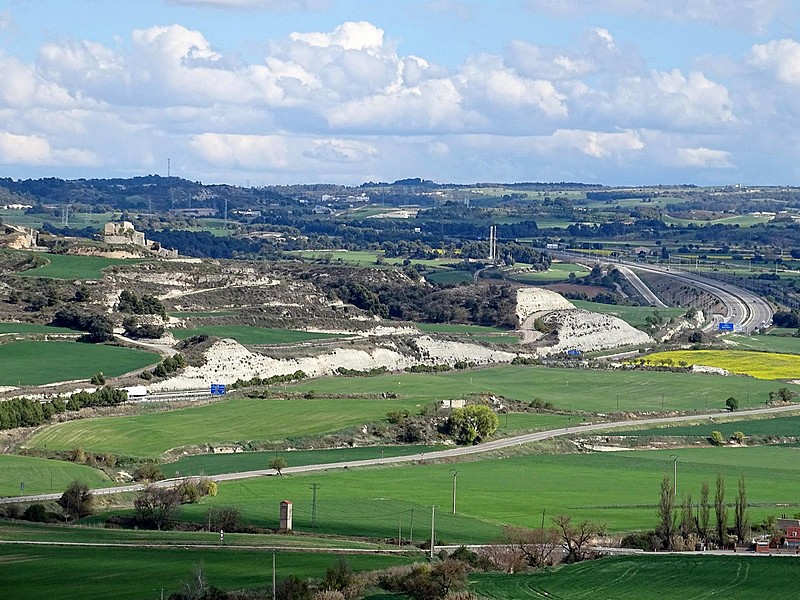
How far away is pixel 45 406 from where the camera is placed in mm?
93625

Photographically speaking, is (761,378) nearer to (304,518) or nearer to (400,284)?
(400,284)

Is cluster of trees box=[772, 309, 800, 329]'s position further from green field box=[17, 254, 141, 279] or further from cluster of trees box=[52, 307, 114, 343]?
cluster of trees box=[52, 307, 114, 343]

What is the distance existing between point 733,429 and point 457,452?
2039 centimetres

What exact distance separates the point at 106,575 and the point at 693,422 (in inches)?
2222

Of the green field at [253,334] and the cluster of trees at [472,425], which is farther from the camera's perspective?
the green field at [253,334]

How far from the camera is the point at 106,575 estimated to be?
54969 millimetres

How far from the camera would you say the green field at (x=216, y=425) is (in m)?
87.2

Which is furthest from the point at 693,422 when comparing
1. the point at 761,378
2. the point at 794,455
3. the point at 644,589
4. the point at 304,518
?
the point at 644,589

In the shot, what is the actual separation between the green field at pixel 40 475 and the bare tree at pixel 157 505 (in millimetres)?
5472

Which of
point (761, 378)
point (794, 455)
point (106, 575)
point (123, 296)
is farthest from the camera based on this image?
point (123, 296)

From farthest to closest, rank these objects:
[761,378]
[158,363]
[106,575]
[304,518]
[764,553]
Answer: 1. [761,378]
2. [158,363]
3. [304,518]
4. [764,553]
5. [106,575]

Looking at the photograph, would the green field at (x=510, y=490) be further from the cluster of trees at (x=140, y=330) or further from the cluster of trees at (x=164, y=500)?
the cluster of trees at (x=140, y=330)

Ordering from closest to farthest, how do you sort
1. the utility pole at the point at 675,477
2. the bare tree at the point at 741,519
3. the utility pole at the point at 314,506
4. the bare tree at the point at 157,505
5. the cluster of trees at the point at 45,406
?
the bare tree at the point at 741,519, the bare tree at the point at 157,505, the utility pole at the point at 314,506, the utility pole at the point at 675,477, the cluster of trees at the point at 45,406

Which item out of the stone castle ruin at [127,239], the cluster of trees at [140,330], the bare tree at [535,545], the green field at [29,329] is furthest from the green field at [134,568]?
the stone castle ruin at [127,239]
